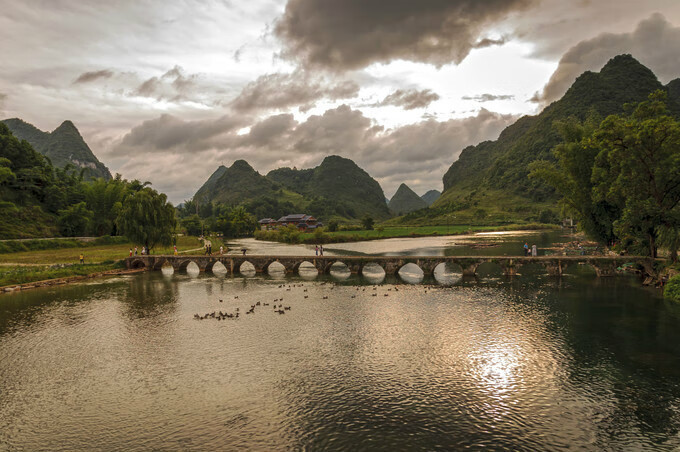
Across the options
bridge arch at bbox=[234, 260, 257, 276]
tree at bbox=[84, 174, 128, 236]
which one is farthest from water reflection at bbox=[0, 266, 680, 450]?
tree at bbox=[84, 174, 128, 236]

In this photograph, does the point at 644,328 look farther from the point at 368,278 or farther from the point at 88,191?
the point at 88,191

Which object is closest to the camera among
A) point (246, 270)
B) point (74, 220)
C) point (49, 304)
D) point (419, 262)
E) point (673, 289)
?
point (673, 289)

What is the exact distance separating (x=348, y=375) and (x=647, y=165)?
50.2 meters

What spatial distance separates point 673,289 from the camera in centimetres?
4419

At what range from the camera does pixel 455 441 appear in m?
18.1

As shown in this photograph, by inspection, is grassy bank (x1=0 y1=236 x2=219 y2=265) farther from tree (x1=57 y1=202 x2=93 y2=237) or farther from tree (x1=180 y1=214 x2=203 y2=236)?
tree (x1=180 y1=214 x2=203 y2=236)

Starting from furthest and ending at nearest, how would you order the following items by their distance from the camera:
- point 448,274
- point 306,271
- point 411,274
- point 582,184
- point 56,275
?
point 306,271 → point 411,274 → point 448,274 → point 582,184 → point 56,275

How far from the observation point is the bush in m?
43.3

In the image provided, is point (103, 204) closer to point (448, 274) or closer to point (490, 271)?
point (448, 274)

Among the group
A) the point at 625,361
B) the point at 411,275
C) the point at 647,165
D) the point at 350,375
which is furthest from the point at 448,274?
the point at 350,375

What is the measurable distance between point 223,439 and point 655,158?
59.6 metres

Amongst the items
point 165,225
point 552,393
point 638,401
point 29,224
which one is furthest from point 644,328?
point 29,224

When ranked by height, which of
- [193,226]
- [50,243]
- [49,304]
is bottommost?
[49,304]

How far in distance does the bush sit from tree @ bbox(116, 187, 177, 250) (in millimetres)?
86255
